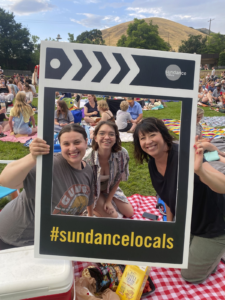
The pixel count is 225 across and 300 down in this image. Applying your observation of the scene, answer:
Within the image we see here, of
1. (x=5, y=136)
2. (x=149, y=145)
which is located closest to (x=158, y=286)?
(x=149, y=145)

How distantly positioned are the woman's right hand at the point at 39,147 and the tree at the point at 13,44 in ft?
147

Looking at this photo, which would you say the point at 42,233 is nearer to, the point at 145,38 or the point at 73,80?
the point at 73,80

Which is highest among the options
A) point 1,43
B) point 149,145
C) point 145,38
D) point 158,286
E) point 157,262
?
point 145,38

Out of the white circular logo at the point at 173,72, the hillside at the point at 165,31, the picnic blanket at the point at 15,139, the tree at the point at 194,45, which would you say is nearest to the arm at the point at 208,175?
the white circular logo at the point at 173,72

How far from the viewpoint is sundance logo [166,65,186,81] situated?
93 cm

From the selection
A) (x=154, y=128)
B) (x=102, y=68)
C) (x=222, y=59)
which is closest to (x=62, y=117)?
(x=102, y=68)

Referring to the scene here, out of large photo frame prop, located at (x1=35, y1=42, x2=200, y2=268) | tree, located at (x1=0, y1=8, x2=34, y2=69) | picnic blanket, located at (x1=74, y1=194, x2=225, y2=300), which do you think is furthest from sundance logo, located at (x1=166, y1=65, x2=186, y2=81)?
tree, located at (x1=0, y1=8, x2=34, y2=69)

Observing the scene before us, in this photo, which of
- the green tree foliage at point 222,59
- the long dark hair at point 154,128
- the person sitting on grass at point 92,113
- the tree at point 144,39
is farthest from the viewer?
the tree at point 144,39

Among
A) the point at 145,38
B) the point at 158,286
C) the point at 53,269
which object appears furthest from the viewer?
the point at 145,38

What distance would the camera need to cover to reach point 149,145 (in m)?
1.30

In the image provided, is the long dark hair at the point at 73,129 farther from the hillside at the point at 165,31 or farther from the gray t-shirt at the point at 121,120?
the hillside at the point at 165,31

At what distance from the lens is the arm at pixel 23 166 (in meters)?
0.95

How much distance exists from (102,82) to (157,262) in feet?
2.63

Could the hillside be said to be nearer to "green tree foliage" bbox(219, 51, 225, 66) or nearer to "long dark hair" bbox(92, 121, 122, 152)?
"green tree foliage" bbox(219, 51, 225, 66)
